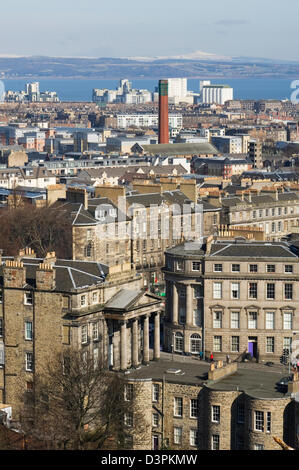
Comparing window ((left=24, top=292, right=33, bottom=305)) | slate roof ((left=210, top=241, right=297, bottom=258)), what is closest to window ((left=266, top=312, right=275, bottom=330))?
slate roof ((left=210, top=241, right=297, bottom=258))

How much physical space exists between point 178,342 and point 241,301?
14.7 ft

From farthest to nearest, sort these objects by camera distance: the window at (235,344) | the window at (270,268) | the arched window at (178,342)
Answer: the arched window at (178,342), the window at (235,344), the window at (270,268)

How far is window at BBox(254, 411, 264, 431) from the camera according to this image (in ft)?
178

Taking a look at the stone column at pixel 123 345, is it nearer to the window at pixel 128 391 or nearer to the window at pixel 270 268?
the window at pixel 128 391

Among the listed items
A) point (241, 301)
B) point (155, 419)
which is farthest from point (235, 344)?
point (155, 419)

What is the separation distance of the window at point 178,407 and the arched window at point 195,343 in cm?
1386

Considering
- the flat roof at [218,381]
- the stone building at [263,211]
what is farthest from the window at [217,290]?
the stone building at [263,211]

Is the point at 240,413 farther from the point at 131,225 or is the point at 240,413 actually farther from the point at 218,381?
the point at 131,225

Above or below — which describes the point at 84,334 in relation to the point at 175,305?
above

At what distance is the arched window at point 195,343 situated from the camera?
7056 cm

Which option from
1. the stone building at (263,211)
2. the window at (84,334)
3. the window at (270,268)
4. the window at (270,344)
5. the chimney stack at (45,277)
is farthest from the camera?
the stone building at (263,211)

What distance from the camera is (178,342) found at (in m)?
71.2

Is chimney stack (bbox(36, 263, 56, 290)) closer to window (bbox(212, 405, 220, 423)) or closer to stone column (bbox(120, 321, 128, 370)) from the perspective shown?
stone column (bbox(120, 321, 128, 370))
